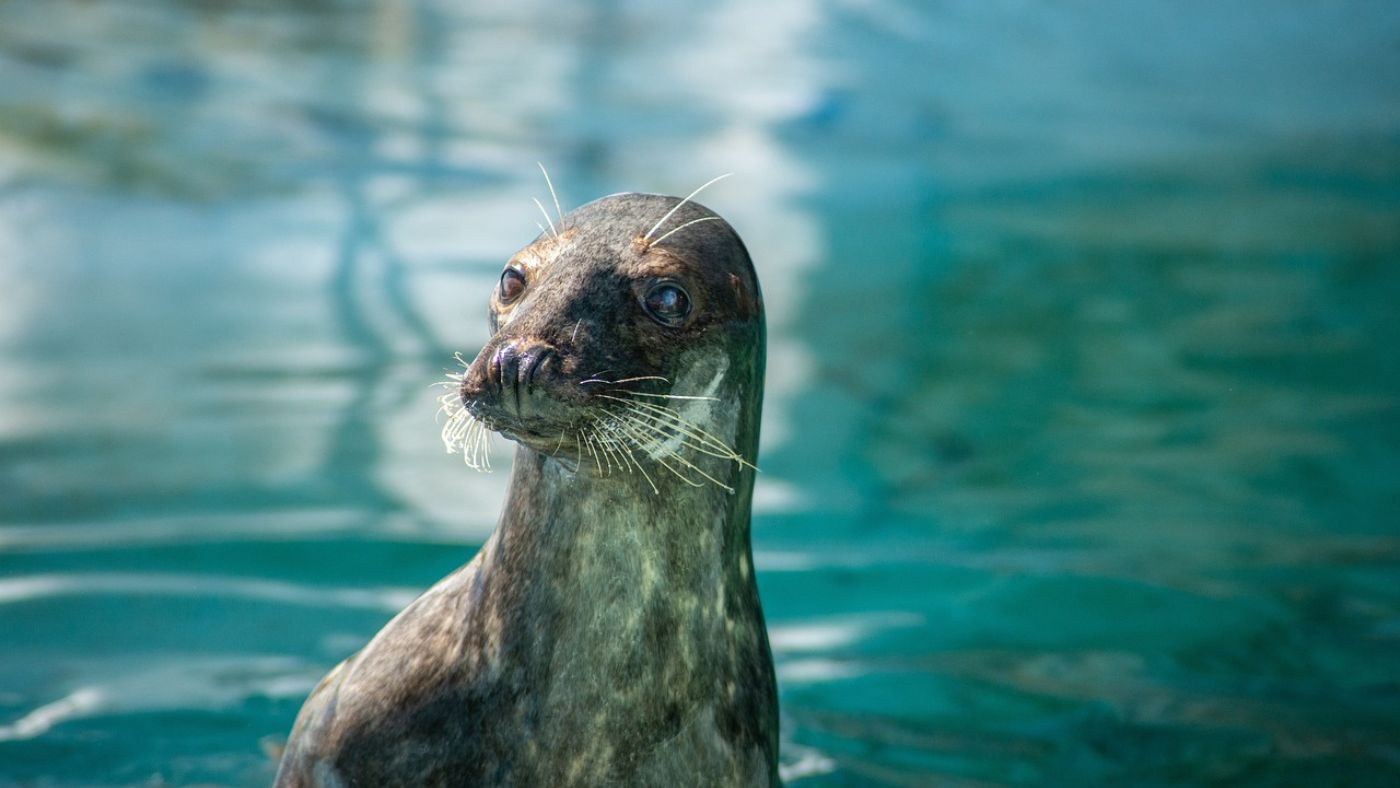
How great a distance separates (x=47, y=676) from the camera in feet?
13.5

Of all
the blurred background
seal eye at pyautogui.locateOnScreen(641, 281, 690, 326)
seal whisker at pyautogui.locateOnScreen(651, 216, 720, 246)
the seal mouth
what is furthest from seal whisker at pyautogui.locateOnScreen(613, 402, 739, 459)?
the blurred background

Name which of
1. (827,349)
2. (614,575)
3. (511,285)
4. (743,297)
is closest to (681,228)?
(743,297)

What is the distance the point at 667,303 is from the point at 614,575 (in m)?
0.43

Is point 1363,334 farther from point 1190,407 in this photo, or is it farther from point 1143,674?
point 1143,674

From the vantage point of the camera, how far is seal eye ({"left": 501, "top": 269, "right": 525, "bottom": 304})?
2.51m

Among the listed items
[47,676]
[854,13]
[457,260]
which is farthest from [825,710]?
[854,13]

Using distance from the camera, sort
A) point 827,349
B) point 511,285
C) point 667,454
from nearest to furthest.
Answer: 1. point 667,454
2. point 511,285
3. point 827,349

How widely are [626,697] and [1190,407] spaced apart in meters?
5.65

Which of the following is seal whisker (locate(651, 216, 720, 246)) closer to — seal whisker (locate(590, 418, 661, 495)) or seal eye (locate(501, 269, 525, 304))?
seal eye (locate(501, 269, 525, 304))

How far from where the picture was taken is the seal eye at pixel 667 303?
2.40 m

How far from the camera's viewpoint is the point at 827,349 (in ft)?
26.3

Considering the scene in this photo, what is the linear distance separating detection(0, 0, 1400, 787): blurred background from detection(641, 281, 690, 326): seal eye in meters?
1.54

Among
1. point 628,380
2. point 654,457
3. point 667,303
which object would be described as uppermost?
point 667,303

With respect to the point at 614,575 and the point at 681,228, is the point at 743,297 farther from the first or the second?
the point at 614,575
